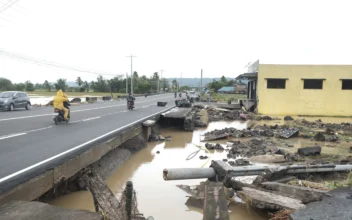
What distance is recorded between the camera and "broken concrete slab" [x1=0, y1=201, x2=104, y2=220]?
13.1 feet

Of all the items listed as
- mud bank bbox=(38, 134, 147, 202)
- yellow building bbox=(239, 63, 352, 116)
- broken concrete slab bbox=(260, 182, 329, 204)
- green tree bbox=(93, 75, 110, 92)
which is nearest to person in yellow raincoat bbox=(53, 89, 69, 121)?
mud bank bbox=(38, 134, 147, 202)

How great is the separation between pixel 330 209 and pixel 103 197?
12.0ft

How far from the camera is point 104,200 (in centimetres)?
492

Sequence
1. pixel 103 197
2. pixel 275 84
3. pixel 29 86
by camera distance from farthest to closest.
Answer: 1. pixel 29 86
2. pixel 275 84
3. pixel 103 197

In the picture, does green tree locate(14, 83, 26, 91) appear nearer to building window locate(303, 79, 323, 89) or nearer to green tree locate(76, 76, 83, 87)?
green tree locate(76, 76, 83, 87)

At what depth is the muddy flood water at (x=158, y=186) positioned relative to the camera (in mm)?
6871

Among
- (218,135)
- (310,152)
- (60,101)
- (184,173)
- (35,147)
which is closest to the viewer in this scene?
(184,173)

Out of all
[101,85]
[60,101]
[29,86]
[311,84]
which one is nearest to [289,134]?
[60,101]

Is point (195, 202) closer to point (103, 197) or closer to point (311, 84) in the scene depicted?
point (103, 197)

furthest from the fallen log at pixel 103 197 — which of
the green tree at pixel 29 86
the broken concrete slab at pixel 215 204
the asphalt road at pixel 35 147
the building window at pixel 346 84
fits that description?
the green tree at pixel 29 86

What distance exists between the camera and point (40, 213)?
412 centimetres

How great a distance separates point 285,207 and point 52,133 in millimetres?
8512

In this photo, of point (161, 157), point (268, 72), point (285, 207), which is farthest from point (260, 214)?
point (268, 72)

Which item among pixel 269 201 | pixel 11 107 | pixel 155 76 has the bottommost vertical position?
pixel 269 201
